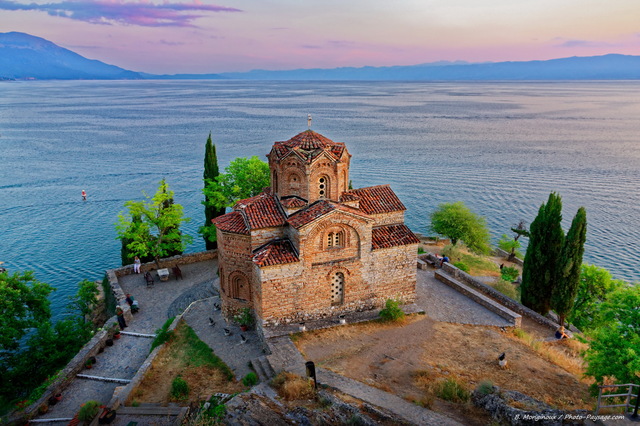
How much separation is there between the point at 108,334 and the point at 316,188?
14417mm

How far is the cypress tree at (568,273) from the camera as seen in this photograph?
86.5ft

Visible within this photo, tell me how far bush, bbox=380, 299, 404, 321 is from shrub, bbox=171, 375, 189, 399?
432 inches

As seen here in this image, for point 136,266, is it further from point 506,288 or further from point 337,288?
point 506,288

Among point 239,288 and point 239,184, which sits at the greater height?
point 239,184

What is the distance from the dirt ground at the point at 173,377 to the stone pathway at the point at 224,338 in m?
0.94

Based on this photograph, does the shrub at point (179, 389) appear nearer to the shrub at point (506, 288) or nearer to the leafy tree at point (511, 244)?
the shrub at point (506, 288)

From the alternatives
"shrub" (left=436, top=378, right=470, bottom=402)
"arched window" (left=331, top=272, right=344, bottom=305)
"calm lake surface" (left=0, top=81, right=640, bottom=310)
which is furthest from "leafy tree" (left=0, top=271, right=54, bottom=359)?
"shrub" (left=436, top=378, right=470, bottom=402)

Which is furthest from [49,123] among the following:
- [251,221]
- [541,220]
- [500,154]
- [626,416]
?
[626,416]

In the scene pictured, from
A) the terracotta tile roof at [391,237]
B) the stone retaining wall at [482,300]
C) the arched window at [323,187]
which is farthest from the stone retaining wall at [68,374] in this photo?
the stone retaining wall at [482,300]

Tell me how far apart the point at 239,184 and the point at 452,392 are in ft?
83.7

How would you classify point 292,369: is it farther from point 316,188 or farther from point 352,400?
point 316,188

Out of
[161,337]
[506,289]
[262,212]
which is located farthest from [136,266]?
[506,289]

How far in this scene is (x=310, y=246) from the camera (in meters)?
22.6

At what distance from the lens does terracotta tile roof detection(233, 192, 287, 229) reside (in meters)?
23.3
